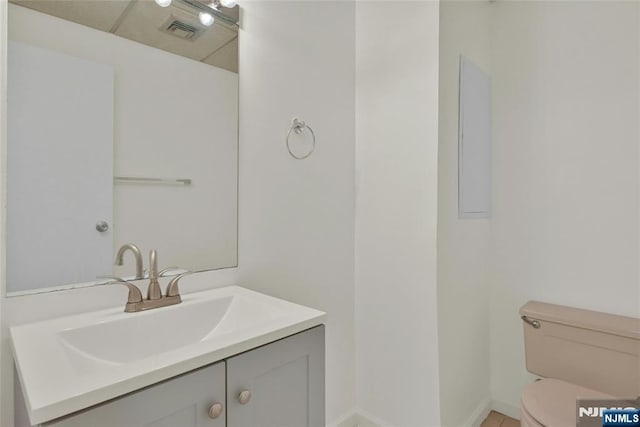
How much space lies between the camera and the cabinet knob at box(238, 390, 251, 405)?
801 mm

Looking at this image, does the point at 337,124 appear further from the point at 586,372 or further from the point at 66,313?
the point at 586,372

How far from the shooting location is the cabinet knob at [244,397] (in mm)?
801

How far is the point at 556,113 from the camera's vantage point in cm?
179

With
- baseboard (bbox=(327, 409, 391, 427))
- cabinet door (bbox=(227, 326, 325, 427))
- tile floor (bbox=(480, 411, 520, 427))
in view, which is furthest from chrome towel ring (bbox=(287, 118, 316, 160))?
tile floor (bbox=(480, 411, 520, 427))

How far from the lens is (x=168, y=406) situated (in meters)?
0.69

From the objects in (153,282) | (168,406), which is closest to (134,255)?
(153,282)

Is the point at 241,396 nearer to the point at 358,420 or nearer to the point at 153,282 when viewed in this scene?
the point at 153,282

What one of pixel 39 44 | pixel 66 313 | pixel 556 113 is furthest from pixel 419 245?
pixel 39 44

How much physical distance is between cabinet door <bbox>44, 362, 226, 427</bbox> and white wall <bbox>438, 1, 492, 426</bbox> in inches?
42.8

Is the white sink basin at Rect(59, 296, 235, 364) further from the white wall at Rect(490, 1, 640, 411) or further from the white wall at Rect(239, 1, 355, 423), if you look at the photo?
the white wall at Rect(490, 1, 640, 411)

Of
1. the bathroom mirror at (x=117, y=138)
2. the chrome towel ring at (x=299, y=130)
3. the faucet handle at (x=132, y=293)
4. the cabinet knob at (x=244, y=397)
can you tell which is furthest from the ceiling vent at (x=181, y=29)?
the cabinet knob at (x=244, y=397)

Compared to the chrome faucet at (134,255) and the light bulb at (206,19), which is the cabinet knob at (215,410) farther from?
the light bulb at (206,19)

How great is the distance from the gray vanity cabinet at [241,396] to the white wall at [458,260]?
0.79 meters

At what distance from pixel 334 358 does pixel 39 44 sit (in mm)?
1676
